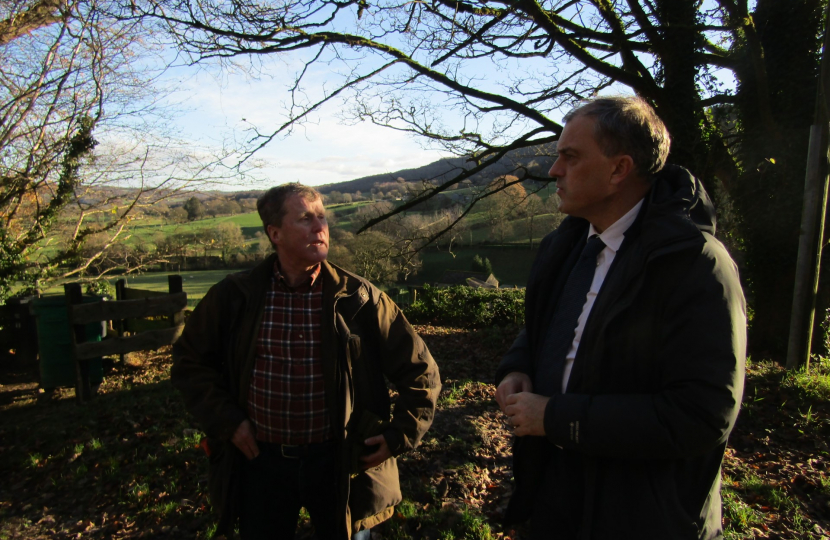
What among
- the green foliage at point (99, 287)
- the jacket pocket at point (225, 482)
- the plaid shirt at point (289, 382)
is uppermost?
the plaid shirt at point (289, 382)

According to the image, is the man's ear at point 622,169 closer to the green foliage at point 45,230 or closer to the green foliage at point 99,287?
the green foliage at point 99,287

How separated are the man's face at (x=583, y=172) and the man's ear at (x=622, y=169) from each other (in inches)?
0.4

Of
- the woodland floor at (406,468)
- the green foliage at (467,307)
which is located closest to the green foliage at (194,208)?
the green foliage at (467,307)

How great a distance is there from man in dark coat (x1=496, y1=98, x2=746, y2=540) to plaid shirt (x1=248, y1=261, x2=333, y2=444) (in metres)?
0.95

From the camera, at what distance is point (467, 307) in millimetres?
14398

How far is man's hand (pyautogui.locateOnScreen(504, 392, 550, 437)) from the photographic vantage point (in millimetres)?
1652

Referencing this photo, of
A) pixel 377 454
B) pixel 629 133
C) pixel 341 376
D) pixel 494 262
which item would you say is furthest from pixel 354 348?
pixel 494 262

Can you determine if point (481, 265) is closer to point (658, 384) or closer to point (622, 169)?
point (622, 169)

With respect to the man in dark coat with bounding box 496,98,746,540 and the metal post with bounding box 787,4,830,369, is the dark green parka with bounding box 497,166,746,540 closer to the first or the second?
the man in dark coat with bounding box 496,98,746,540

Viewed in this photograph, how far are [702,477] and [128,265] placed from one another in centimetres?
1338

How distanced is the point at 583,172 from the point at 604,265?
1.10 ft

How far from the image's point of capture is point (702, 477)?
159 cm

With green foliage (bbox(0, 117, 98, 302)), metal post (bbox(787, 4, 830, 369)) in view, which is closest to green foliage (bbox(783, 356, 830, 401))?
metal post (bbox(787, 4, 830, 369))

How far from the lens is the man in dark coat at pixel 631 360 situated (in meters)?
1.43
